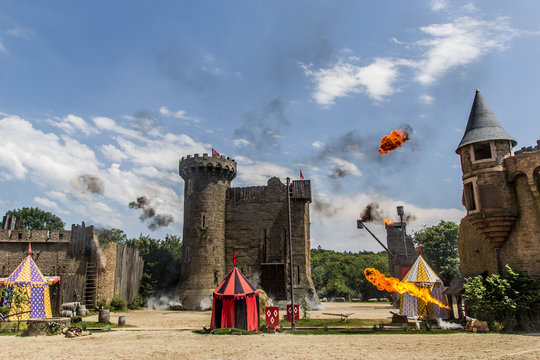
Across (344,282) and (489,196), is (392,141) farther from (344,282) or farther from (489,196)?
(344,282)

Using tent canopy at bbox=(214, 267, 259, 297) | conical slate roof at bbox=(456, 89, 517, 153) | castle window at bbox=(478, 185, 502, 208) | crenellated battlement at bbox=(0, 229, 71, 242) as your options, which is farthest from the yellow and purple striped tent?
conical slate roof at bbox=(456, 89, 517, 153)

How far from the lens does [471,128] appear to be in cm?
2019

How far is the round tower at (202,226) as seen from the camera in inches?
1326

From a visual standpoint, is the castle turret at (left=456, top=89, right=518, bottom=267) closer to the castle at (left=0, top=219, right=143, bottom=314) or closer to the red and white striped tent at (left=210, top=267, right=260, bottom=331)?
the red and white striped tent at (left=210, top=267, right=260, bottom=331)

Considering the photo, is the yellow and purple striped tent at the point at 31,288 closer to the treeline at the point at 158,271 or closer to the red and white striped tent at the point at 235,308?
the red and white striped tent at the point at 235,308

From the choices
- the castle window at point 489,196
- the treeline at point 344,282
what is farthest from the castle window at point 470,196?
the treeline at point 344,282

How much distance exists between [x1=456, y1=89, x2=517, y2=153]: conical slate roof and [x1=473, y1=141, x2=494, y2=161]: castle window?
1.32ft

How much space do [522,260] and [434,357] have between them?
375 inches

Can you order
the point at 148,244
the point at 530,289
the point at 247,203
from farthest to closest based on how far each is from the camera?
the point at 148,244
the point at 247,203
the point at 530,289

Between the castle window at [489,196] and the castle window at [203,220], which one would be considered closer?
the castle window at [489,196]

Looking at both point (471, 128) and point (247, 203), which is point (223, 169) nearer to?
point (247, 203)

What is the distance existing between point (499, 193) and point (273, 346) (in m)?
13.0

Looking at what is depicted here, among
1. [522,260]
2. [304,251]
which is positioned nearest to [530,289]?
[522,260]

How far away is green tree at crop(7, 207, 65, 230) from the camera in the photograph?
2272 inches
